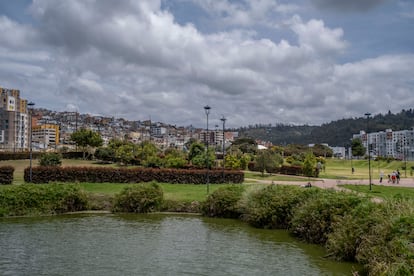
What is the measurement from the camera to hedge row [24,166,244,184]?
3181 centimetres

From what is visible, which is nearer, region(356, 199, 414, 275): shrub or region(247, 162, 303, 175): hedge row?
region(356, 199, 414, 275): shrub

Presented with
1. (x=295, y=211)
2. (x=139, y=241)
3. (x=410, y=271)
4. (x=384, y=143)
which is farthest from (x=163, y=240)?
(x=384, y=143)

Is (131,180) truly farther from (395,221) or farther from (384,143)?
(384,143)

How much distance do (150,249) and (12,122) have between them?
495ft

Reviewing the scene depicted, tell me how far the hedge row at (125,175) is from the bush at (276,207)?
15014mm

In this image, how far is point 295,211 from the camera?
18.0m

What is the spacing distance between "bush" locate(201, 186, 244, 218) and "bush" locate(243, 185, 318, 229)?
2.19m

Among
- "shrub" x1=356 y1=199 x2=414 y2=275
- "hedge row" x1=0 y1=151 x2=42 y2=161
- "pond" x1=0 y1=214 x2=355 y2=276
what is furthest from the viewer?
"hedge row" x1=0 y1=151 x2=42 y2=161

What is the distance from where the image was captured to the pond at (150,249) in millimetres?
11852

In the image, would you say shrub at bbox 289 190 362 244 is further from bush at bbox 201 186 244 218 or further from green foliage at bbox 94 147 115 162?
green foliage at bbox 94 147 115 162

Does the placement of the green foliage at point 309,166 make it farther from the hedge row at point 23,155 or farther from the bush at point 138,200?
the hedge row at point 23,155

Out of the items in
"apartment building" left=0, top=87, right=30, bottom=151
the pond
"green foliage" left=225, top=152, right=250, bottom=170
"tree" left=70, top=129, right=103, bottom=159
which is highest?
"apartment building" left=0, top=87, right=30, bottom=151

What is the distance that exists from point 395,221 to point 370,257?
126cm

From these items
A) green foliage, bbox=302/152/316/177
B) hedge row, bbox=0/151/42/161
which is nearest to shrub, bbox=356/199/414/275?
green foliage, bbox=302/152/316/177
